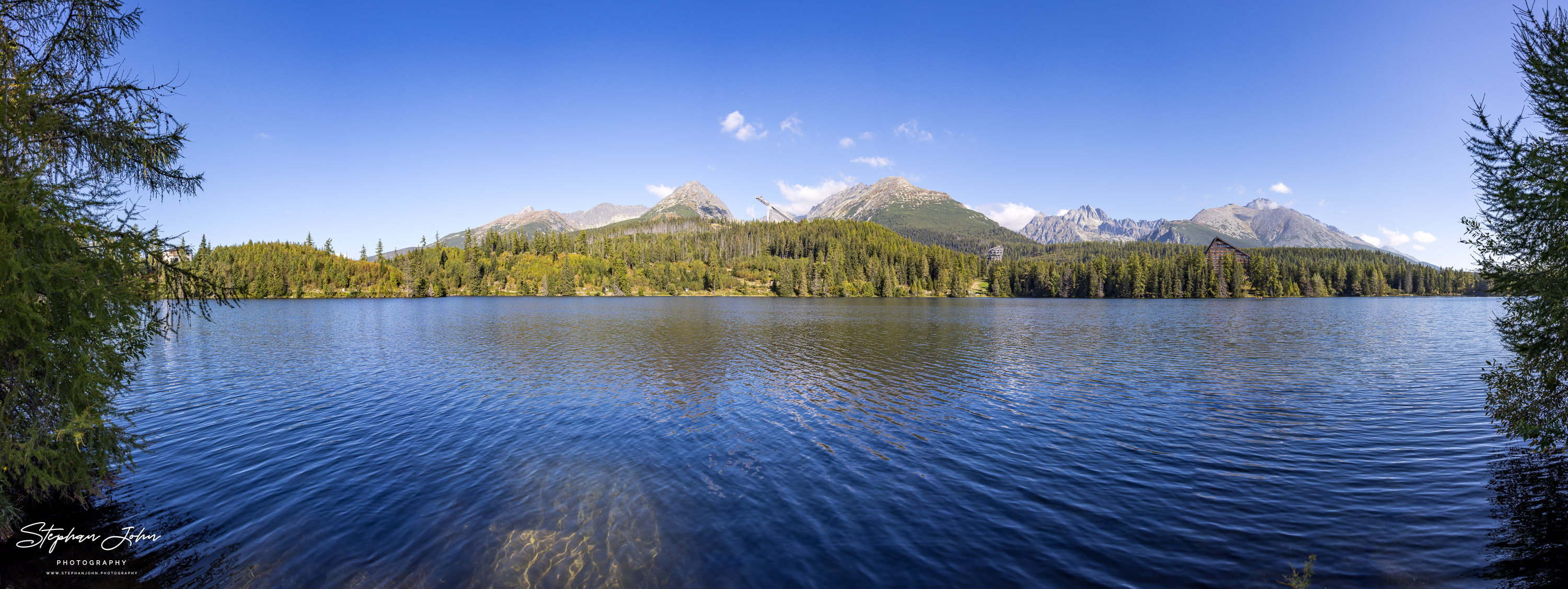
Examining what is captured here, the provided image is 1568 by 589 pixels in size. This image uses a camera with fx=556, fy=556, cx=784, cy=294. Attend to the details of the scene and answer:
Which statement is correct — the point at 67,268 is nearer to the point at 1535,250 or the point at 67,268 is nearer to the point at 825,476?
the point at 825,476

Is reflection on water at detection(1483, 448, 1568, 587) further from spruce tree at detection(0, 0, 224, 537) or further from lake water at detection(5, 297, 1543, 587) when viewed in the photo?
spruce tree at detection(0, 0, 224, 537)

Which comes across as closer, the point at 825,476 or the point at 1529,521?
the point at 1529,521

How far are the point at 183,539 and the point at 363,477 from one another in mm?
4025

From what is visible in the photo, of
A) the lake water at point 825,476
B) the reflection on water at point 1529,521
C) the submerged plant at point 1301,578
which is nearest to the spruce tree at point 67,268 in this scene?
the lake water at point 825,476

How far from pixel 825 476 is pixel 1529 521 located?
51.4ft

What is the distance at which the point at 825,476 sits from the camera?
16.1 meters

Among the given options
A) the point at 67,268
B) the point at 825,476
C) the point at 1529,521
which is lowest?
the point at 825,476

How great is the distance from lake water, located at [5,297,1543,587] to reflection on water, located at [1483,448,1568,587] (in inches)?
3.2

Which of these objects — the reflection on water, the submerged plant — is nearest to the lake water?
the reflection on water

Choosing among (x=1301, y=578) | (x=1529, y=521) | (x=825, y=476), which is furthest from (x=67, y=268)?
(x=1529, y=521)

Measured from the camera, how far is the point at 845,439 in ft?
65.8

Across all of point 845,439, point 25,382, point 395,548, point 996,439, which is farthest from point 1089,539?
point 25,382

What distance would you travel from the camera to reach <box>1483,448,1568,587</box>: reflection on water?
10000 mm

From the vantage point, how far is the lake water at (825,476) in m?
10.8
